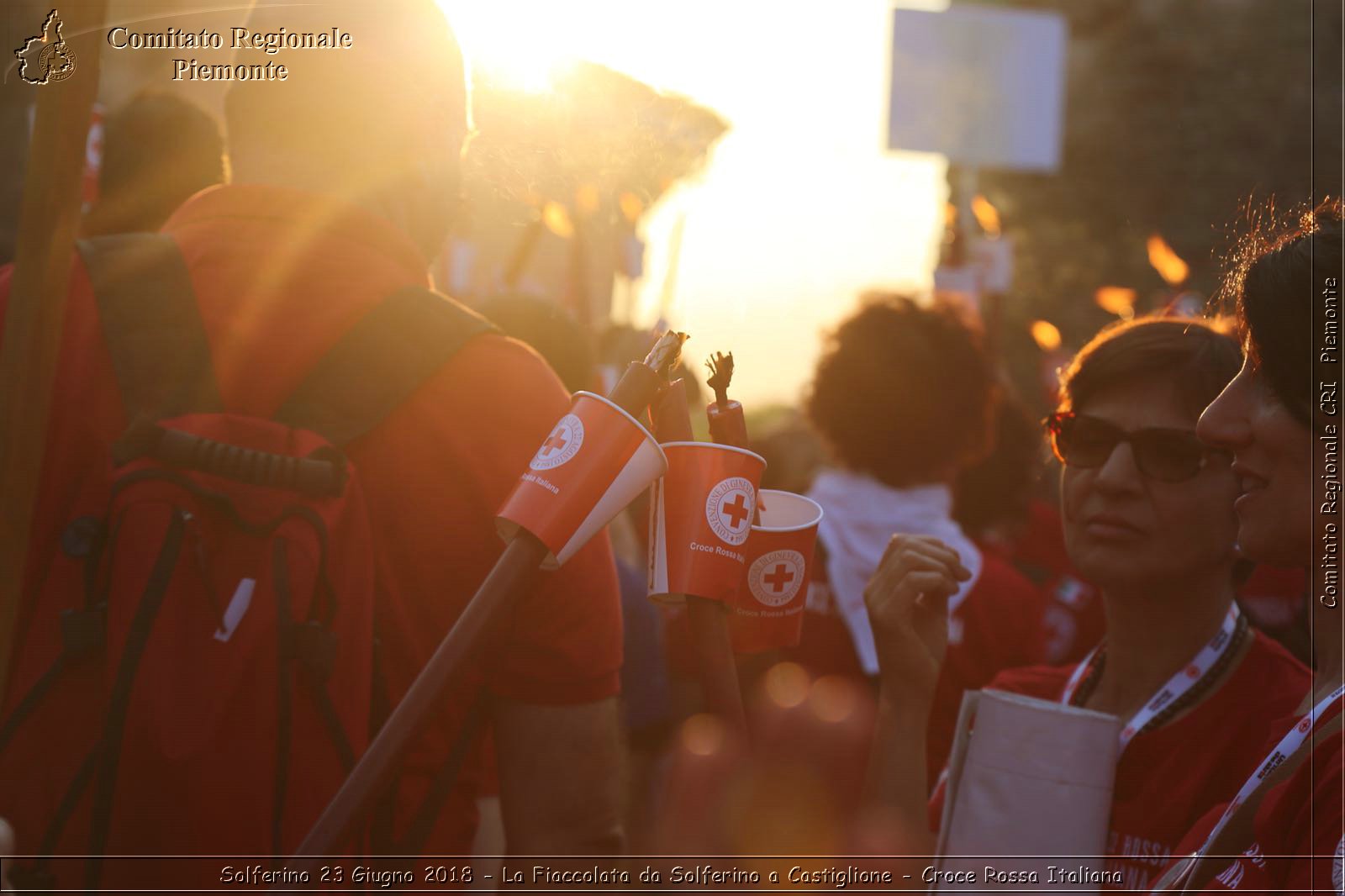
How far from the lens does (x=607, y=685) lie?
161 centimetres

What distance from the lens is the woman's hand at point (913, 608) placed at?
1.88 metres

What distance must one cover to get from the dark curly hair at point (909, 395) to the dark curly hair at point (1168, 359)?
0.55 m

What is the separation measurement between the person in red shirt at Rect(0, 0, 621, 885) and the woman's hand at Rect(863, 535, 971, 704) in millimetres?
467

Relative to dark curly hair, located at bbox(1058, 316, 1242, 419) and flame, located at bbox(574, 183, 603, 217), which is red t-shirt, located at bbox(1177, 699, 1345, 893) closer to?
dark curly hair, located at bbox(1058, 316, 1242, 419)

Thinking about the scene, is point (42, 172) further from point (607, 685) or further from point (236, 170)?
point (607, 685)

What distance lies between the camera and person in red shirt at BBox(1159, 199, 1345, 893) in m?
1.25

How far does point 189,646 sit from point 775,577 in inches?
23.2

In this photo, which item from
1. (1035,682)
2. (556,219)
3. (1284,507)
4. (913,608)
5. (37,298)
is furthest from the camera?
(556,219)

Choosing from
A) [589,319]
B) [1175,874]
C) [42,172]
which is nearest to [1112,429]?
[1175,874]

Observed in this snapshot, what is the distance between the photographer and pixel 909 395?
264 centimetres

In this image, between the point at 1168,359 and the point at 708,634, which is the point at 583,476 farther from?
the point at 1168,359

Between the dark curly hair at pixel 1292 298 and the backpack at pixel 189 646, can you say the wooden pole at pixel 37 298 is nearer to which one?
the backpack at pixel 189 646

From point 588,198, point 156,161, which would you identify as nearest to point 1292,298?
point 588,198

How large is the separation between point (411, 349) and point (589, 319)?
2.88m
